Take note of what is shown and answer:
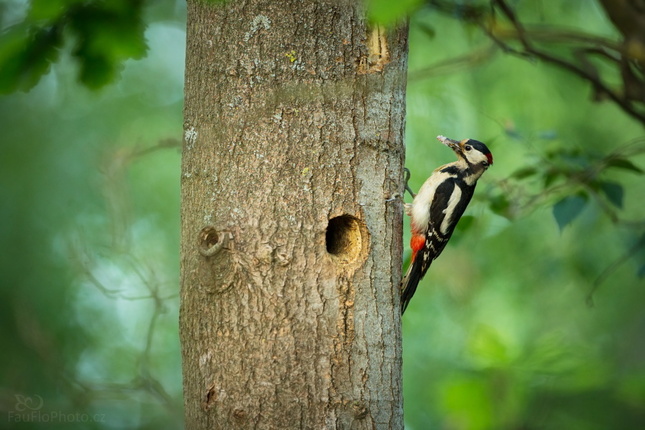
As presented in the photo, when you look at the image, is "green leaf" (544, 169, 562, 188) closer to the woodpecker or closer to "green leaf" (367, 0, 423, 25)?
the woodpecker

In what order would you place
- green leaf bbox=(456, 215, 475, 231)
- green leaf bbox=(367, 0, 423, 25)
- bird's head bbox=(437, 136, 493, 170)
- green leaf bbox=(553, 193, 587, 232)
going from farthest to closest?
bird's head bbox=(437, 136, 493, 170) → green leaf bbox=(456, 215, 475, 231) → green leaf bbox=(553, 193, 587, 232) → green leaf bbox=(367, 0, 423, 25)

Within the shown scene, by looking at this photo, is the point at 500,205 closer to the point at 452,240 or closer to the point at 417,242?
the point at 452,240

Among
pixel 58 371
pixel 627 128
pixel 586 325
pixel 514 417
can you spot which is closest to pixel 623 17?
pixel 514 417

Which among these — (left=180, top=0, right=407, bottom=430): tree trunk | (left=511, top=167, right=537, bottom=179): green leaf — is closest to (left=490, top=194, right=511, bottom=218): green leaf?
(left=511, top=167, right=537, bottom=179): green leaf

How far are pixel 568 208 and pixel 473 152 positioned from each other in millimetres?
1353

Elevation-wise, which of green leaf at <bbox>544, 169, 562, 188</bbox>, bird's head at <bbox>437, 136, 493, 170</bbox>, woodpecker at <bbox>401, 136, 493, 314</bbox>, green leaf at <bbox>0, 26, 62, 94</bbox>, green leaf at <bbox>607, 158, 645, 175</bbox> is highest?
Answer: bird's head at <bbox>437, 136, 493, 170</bbox>

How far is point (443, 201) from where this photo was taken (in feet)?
A: 14.5

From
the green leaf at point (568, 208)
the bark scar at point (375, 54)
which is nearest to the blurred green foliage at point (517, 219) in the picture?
the green leaf at point (568, 208)

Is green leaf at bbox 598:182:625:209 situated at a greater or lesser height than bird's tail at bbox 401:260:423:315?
greater

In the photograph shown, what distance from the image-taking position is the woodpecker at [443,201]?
429 centimetres

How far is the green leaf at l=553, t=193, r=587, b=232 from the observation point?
126 inches

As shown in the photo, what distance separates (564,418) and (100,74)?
196 cm

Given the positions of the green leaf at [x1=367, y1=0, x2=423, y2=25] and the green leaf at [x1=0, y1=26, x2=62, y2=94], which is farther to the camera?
the green leaf at [x1=0, y1=26, x2=62, y2=94]

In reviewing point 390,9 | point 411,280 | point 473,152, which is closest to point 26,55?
point 390,9
